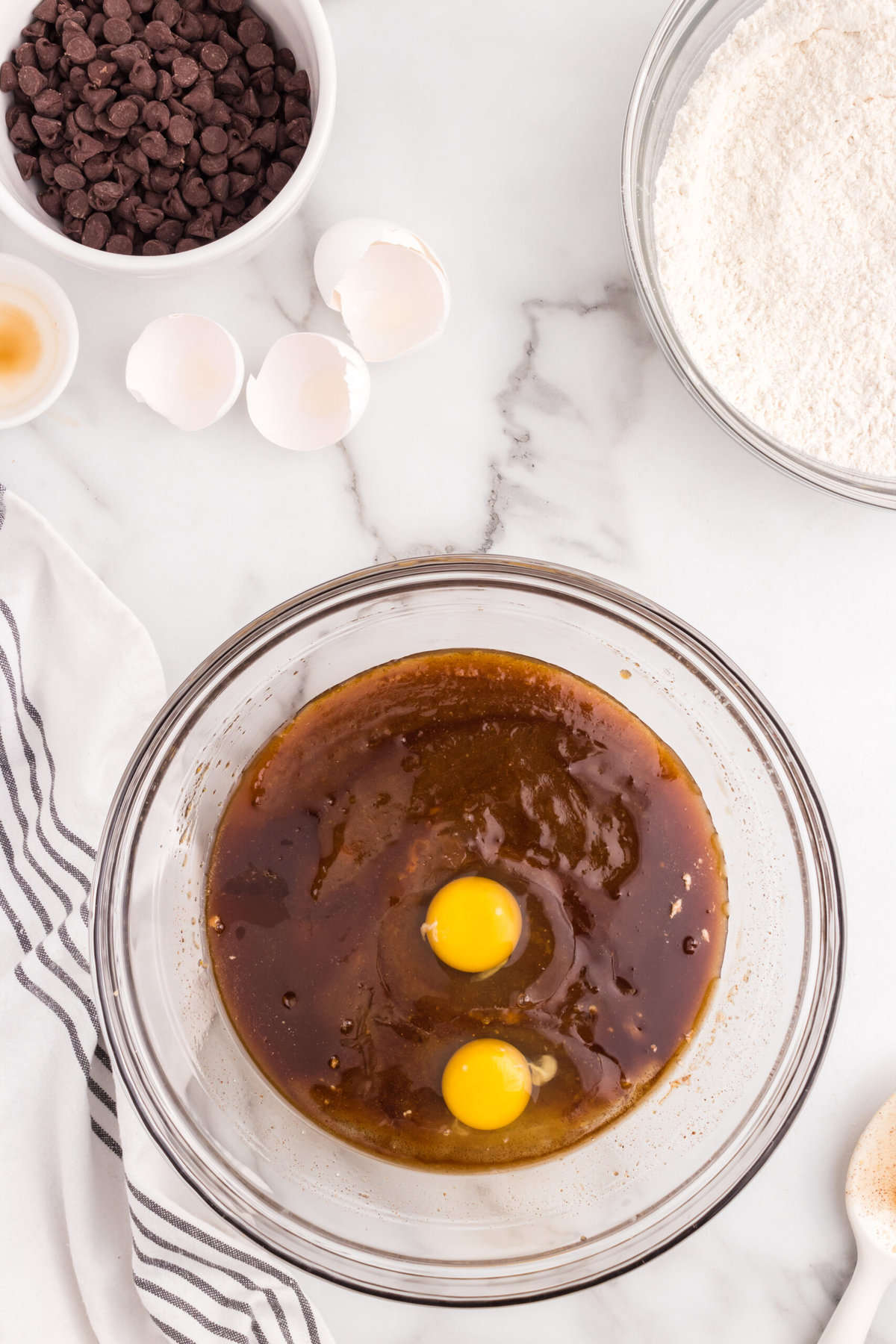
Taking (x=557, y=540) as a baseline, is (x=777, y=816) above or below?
below

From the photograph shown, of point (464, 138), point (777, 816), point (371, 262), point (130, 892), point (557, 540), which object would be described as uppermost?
point (464, 138)

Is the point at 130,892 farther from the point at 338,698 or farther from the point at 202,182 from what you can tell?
the point at 202,182

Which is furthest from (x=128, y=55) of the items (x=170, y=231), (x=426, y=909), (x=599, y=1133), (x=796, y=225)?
(x=599, y=1133)

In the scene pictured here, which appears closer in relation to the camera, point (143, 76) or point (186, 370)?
point (143, 76)

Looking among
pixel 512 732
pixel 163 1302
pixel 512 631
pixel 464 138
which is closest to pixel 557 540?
pixel 512 631

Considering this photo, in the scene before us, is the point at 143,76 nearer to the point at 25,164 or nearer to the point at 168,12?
the point at 168,12

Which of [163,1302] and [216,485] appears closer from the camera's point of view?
[163,1302]
